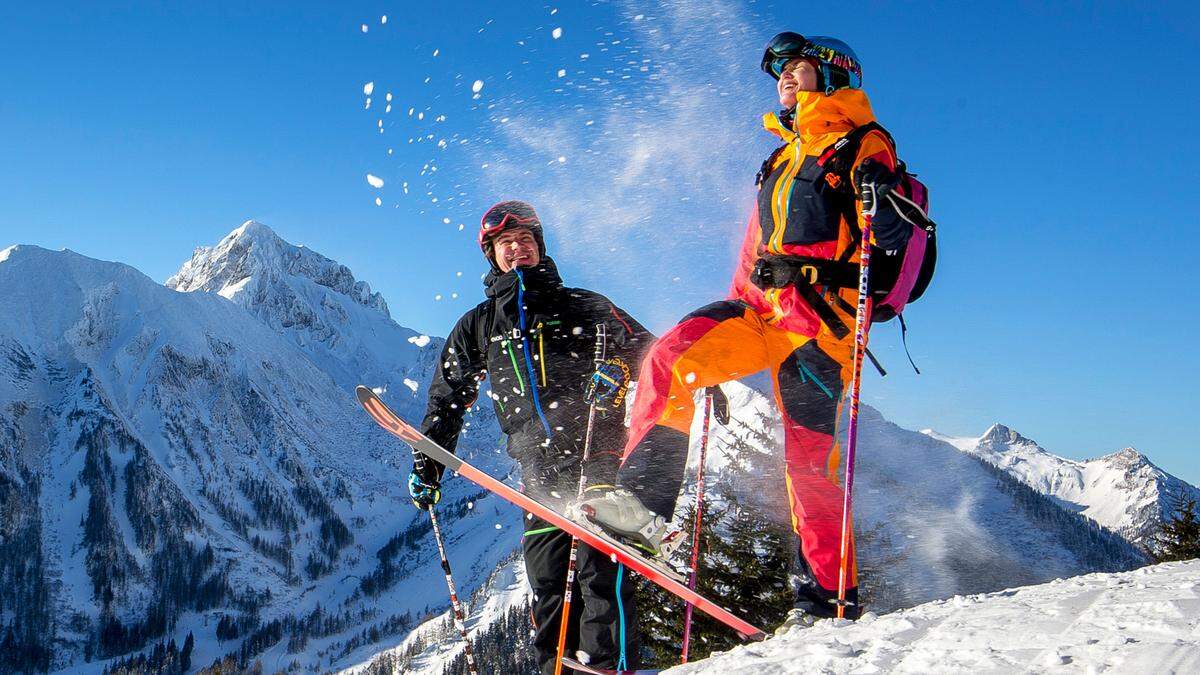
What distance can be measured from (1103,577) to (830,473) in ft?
4.25

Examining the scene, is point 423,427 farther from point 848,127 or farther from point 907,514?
point 907,514

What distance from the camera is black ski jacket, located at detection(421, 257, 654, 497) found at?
193 inches

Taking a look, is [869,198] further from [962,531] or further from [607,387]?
[962,531]

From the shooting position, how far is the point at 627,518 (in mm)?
3406

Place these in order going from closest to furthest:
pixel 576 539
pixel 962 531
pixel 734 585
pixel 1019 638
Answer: pixel 1019 638
pixel 576 539
pixel 734 585
pixel 962 531

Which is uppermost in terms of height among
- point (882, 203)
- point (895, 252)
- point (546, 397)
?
point (882, 203)

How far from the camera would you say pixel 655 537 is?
11.3ft

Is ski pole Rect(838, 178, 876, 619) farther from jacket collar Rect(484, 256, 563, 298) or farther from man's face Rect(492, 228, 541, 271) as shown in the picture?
man's face Rect(492, 228, 541, 271)

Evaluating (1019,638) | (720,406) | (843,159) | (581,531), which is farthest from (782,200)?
(1019,638)

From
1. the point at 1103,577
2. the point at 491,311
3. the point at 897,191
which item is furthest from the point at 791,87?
the point at 1103,577

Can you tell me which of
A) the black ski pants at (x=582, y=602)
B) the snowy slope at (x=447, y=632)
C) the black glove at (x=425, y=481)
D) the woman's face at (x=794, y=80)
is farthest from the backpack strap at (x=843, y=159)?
the snowy slope at (x=447, y=632)

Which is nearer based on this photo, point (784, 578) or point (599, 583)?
point (599, 583)

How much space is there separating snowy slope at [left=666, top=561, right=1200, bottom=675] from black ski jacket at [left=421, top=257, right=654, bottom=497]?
79.3 inches

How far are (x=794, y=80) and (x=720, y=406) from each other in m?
2.24
